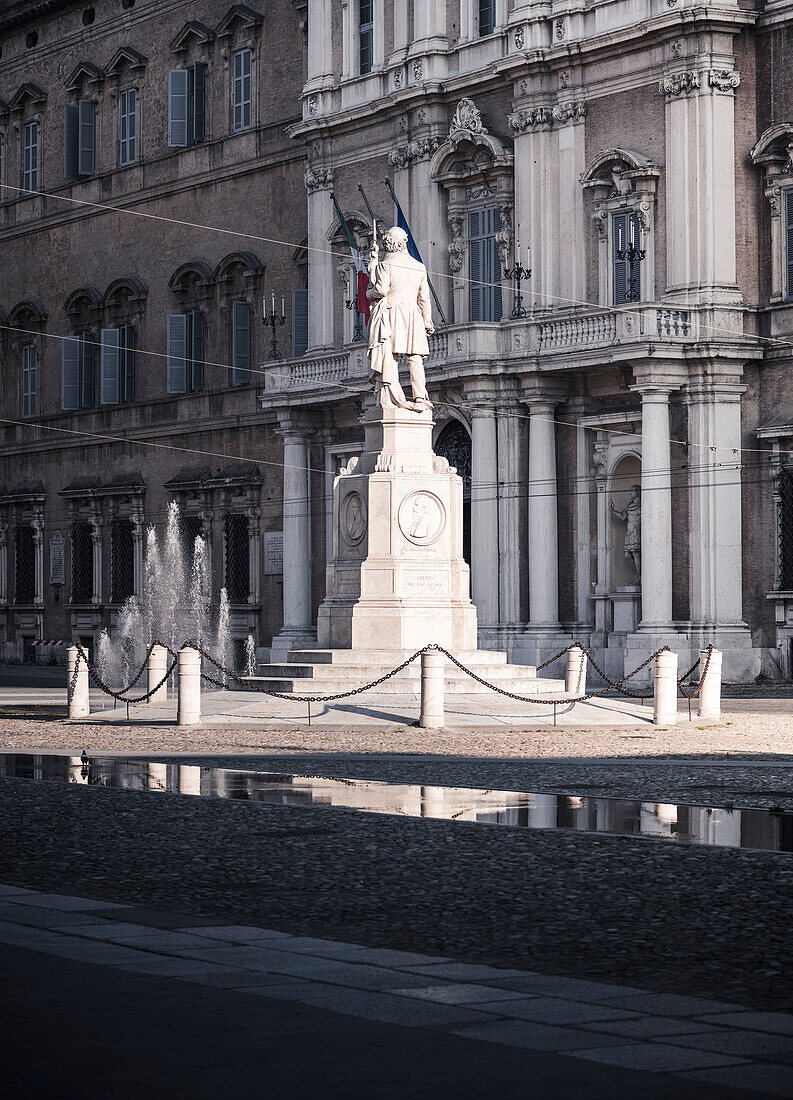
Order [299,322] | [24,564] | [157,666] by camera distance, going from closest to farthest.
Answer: [157,666] → [299,322] → [24,564]

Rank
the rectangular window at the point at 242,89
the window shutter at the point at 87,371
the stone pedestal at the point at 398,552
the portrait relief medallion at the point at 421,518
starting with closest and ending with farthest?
the stone pedestal at the point at 398,552, the portrait relief medallion at the point at 421,518, the rectangular window at the point at 242,89, the window shutter at the point at 87,371

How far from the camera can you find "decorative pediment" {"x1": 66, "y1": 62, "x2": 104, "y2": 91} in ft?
196

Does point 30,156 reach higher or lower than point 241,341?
higher

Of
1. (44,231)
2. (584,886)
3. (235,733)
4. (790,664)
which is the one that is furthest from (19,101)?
(584,886)

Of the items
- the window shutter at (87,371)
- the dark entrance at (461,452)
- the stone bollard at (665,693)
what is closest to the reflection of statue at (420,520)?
the stone bollard at (665,693)

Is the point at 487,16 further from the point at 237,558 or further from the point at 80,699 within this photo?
the point at 80,699

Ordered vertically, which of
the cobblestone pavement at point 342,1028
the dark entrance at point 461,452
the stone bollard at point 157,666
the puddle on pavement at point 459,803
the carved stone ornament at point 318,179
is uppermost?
the carved stone ornament at point 318,179

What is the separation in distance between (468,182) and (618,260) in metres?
5.70

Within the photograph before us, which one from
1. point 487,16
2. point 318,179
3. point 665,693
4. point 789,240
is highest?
point 487,16

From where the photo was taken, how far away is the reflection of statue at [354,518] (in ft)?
93.9

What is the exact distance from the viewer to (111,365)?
58.0m

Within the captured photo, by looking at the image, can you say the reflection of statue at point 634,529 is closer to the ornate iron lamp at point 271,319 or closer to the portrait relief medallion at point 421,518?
the ornate iron lamp at point 271,319

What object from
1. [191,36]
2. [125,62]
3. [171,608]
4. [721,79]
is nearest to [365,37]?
[191,36]

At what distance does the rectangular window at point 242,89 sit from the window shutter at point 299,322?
612 cm
